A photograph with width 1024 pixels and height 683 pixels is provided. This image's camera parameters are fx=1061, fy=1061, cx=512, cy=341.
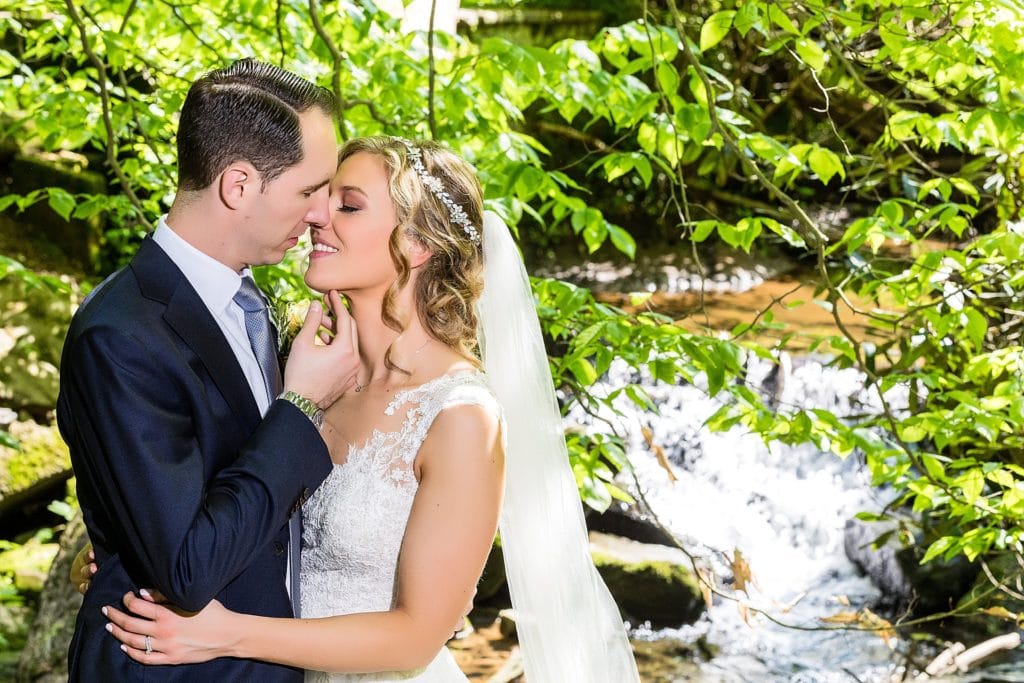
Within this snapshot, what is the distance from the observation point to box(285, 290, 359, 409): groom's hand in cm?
192

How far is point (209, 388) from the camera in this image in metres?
1.84

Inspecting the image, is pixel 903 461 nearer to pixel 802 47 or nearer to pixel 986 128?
pixel 986 128

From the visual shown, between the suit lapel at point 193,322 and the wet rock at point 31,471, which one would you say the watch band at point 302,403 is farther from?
the wet rock at point 31,471

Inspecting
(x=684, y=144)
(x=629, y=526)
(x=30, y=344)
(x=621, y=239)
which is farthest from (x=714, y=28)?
(x=30, y=344)

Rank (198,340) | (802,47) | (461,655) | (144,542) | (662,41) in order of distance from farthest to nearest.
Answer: (461,655) → (662,41) → (802,47) → (198,340) → (144,542)

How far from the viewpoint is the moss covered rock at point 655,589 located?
6102 millimetres

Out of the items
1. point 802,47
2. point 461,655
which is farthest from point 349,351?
point 461,655

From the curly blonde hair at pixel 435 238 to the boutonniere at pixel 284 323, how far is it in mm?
227

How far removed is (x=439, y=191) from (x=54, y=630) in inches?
134

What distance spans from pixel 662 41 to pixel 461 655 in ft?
11.4

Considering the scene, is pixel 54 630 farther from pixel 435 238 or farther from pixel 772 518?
pixel 772 518

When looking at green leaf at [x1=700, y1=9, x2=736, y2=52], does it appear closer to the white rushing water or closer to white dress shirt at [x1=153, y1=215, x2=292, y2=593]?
white dress shirt at [x1=153, y1=215, x2=292, y2=593]

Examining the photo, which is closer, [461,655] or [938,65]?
[938,65]

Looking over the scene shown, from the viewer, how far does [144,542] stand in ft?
5.40
